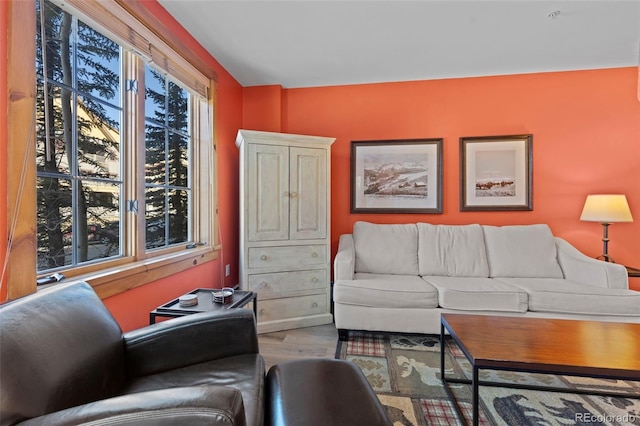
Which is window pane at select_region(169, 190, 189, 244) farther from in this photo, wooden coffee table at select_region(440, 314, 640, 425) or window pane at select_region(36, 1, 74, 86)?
wooden coffee table at select_region(440, 314, 640, 425)

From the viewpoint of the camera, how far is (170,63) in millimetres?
2076

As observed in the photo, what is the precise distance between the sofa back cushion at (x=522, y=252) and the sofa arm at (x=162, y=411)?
2753 mm

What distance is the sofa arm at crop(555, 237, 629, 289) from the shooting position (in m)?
2.23

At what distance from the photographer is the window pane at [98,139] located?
155 centimetres

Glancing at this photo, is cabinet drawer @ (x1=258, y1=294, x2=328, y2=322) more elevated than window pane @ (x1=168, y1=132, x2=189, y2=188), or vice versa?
window pane @ (x1=168, y1=132, x2=189, y2=188)

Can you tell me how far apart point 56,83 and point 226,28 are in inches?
50.0

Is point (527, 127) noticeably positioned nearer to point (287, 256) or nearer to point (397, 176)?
point (397, 176)

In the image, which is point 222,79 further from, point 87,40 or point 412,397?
point 412,397

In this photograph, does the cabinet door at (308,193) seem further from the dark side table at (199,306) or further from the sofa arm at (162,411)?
the sofa arm at (162,411)

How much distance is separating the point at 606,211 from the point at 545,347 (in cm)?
201

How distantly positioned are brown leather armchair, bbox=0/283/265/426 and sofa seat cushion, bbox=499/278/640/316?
6.93ft

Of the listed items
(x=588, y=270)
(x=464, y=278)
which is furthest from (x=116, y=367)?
(x=588, y=270)

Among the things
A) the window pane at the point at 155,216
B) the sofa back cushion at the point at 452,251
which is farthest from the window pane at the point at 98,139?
the sofa back cushion at the point at 452,251

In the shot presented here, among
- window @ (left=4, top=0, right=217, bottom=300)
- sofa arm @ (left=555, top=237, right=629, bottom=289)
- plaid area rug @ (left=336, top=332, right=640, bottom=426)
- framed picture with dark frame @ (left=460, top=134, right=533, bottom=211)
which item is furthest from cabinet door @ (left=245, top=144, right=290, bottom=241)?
sofa arm @ (left=555, top=237, right=629, bottom=289)
